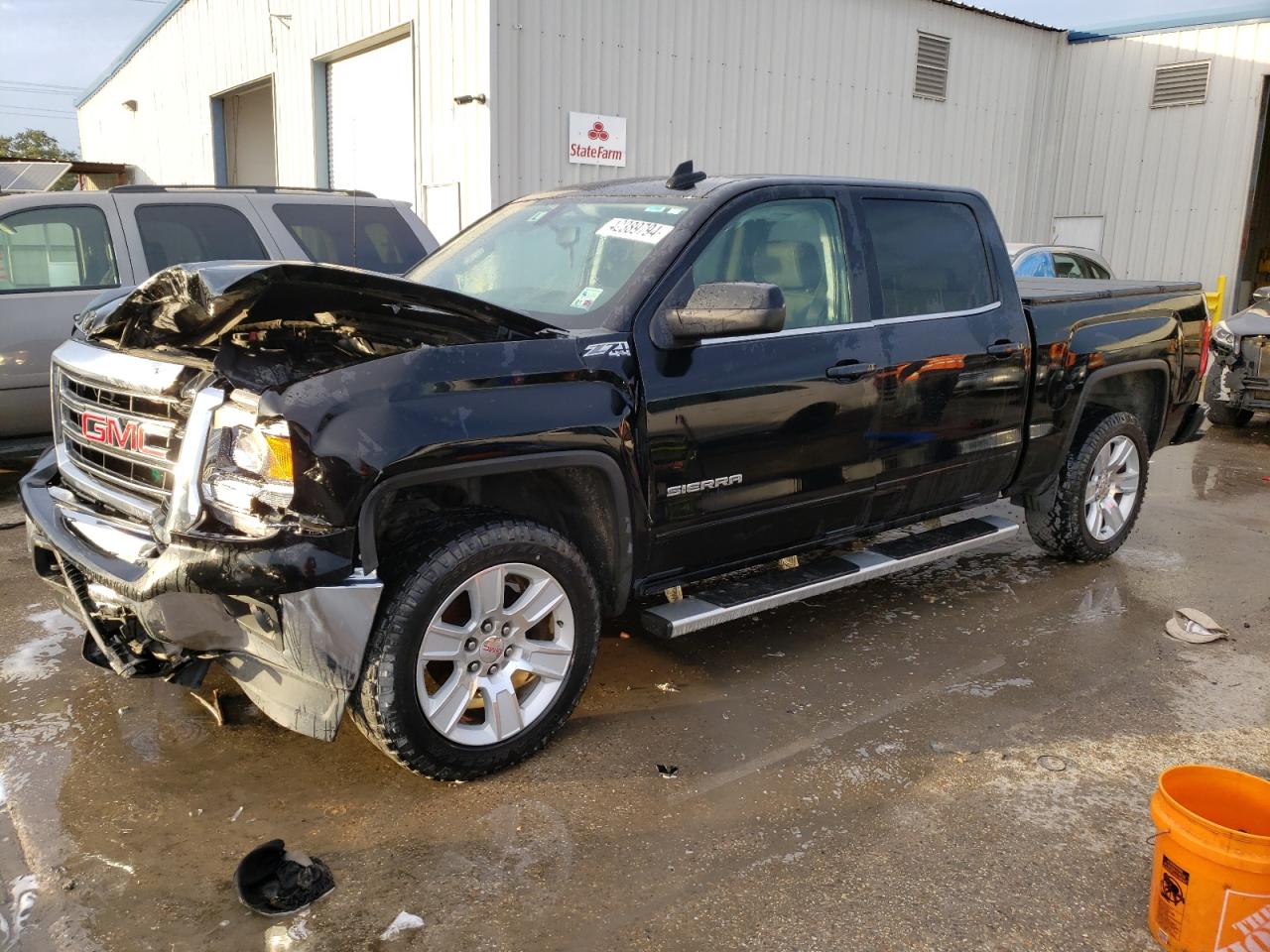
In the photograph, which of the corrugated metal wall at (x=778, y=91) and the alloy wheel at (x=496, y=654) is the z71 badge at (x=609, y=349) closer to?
the alloy wheel at (x=496, y=654)

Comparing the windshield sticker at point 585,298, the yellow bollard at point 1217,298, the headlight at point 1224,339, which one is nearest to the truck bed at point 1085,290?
the windshield sticker at point 585,298

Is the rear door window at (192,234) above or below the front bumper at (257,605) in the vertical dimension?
above

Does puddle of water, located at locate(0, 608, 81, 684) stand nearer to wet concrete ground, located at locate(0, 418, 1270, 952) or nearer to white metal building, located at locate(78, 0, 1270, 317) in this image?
wet concrete ground, located at locate(0, 418, 1270, 952)

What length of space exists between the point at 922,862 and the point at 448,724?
1.46 metres

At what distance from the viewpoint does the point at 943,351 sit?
173 inches

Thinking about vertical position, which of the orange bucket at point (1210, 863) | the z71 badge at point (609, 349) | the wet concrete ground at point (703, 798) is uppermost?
the z71 badge at point (609, 349)

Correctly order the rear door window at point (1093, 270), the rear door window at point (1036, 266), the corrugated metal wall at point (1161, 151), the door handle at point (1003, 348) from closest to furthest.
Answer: the door handle at point (1003, 348)
the rear door window at point (1036, 266)
the rear door window at point (1093, 270)
the corrugated metal wall at point (1161, 151)

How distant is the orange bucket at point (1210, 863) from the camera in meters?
2.30

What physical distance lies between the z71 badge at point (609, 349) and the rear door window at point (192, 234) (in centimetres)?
404

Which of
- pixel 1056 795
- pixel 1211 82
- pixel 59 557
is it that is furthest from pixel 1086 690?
pixel 1211 82

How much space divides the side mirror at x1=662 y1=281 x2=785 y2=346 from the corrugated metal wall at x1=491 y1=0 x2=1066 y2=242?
24.5ft

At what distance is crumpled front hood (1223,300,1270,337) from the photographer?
9.80m

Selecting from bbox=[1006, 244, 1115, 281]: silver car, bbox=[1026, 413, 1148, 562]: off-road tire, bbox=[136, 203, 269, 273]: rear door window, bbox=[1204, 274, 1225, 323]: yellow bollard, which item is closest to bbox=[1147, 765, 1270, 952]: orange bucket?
bbox=[1026, 413, 1148, 562]: off-road tire

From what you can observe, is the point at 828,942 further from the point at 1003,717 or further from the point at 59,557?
the point at 59,557
